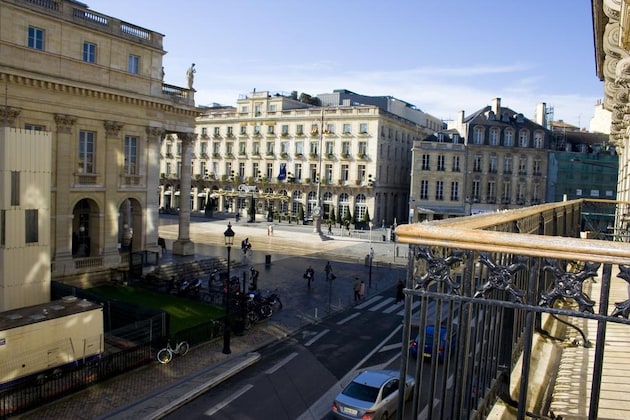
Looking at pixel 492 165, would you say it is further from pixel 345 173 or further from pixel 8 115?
pixel 8 115

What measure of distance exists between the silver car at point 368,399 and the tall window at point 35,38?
73.3 feet

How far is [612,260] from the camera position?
2.89 m

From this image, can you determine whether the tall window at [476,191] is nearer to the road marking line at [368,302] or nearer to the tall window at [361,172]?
the tall window at [361,172]

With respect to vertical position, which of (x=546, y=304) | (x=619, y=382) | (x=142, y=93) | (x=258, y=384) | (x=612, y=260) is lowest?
(x=258, y=384)

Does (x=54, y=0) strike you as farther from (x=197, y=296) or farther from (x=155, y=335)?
(x=155, y=335)

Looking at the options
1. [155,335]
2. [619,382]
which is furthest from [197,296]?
[619,382]

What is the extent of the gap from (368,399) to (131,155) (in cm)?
2256

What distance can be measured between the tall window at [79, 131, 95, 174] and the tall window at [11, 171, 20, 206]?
327 inches

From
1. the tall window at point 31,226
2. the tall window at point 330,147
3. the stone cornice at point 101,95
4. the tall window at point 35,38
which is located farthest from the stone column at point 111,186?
the tall window at point 330,147

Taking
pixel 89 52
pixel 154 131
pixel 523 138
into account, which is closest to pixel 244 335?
pixel 154 131

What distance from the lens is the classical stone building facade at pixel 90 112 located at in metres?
25.2

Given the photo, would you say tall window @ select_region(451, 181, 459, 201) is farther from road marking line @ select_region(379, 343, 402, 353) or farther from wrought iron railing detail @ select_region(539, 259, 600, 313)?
wrought iron railing detail @ select_region(539, 259, 600, 313)

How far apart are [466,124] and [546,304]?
61.5 m

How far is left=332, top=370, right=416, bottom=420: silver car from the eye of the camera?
13922mm
